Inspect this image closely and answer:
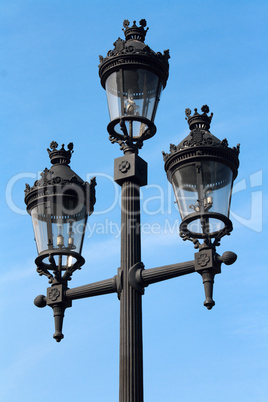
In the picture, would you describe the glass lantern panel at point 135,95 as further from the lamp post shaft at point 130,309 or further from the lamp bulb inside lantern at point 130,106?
the lamp post shaft at point 130,309

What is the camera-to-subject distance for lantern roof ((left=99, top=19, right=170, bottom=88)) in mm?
8523

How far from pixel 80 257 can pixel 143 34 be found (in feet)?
9.46

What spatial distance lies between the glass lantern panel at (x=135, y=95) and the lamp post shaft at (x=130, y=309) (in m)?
0.87

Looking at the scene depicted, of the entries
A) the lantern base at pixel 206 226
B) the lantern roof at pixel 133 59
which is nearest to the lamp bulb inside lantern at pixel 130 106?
the lantern roof at pixel 133 59

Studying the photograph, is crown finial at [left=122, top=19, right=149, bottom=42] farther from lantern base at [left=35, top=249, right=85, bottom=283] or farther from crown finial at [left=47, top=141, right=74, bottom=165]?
lantern base at [left=35, top=249, right=85, bottom=283]

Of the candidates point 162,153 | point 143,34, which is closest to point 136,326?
point 162,153

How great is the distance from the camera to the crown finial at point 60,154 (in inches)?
372

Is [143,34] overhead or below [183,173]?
overhead

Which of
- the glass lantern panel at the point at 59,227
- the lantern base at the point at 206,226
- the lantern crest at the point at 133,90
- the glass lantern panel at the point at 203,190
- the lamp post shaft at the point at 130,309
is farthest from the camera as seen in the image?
the glass lantern panel at the point at 59,227

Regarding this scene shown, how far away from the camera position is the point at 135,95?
8555 mm

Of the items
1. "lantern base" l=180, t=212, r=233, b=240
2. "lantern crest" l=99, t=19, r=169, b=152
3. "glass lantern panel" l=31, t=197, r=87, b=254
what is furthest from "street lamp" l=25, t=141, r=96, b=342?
"lantern base" l=180, t=212, r=233, b=240

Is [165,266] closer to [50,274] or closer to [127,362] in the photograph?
[127,362]

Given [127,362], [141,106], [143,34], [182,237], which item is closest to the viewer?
[127,362]

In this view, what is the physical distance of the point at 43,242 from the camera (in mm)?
8875
